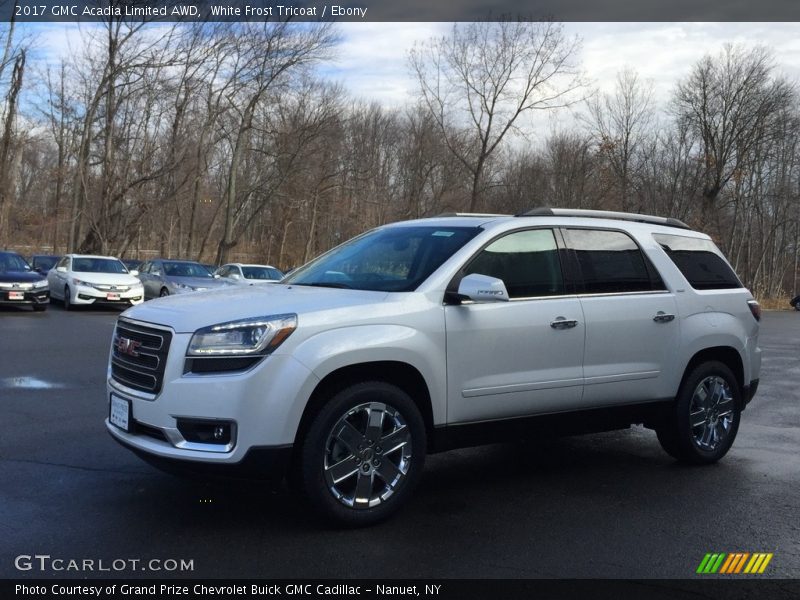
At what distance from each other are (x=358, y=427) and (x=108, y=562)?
1.49 metres

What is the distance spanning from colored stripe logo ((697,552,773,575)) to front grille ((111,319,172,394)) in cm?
315

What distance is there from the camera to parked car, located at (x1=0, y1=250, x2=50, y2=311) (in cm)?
1888

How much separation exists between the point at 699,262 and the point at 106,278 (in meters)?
18.5

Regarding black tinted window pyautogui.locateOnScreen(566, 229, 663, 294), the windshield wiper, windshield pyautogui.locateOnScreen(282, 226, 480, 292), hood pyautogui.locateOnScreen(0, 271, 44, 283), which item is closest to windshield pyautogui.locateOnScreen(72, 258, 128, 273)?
hood pyautogui.locateOnScreen(0, 271, 44, 283)

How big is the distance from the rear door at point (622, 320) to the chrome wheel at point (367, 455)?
158 cm

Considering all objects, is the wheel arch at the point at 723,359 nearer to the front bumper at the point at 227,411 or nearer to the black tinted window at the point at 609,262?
the black tinted window at the point at 609,262

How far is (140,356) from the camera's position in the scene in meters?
4.50

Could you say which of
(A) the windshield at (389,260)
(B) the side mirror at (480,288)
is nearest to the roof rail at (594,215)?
(A) the windshield at (389,260)

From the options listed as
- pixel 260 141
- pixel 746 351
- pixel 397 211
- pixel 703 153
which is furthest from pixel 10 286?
pixel 703 153

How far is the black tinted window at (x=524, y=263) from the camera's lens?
5145 mm

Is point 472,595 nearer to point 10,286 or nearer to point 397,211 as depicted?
point 10,286

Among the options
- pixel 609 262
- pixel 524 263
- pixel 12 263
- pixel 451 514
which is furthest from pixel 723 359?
pixel 12 263

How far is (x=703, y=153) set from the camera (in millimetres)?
49250

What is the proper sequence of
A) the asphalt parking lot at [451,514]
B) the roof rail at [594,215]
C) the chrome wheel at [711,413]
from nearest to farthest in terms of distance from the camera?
1. the asphalt parking lot at [451,514]
2. the roof rail at [594,215]
3. the chrome wheel at [711,413]
